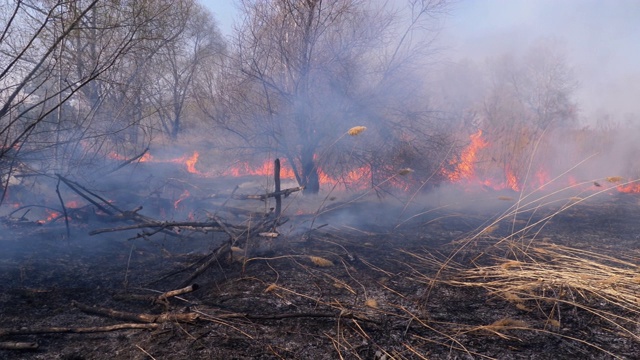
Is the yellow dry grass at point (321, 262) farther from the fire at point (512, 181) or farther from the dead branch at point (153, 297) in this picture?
the fire at point (512, 181)

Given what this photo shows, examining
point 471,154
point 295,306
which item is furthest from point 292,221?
point 471,154

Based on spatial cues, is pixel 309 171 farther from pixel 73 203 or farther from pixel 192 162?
pixel 192 162

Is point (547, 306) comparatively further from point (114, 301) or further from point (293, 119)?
point (293, 119)

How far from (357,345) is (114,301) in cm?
219

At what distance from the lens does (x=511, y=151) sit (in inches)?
531

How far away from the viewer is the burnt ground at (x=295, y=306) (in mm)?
2859

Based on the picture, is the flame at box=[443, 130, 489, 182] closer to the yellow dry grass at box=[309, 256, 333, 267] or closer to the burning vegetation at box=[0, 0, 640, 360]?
the burning vegetation at box=[0, 0, 640, 360]

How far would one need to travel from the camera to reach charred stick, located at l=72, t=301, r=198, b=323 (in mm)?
3027

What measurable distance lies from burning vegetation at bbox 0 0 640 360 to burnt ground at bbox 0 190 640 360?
20 millimetres

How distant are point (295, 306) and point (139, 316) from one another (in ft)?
3.95

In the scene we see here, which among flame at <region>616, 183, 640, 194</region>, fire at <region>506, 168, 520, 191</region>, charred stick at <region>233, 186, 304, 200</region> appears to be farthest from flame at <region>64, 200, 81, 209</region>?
flame at <region>616, 183, 640, 194</region>

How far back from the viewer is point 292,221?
7.28 meters

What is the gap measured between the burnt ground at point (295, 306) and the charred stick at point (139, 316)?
0.05 meters

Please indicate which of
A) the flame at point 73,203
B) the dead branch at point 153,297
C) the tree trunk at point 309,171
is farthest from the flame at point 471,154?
the dead branch at point 153,297
